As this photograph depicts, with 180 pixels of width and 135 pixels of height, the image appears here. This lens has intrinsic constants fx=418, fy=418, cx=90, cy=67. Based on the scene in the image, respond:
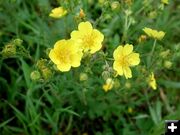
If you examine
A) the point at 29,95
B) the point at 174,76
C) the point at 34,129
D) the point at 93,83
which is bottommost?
the point at 34,129

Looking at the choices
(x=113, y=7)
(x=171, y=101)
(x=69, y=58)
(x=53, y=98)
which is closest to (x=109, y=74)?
(x=69, y=58)

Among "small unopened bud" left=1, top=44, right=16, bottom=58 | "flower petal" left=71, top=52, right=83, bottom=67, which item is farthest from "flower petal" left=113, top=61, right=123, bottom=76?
"small unopened bud" left=1, top=44, right=16, bottom=58

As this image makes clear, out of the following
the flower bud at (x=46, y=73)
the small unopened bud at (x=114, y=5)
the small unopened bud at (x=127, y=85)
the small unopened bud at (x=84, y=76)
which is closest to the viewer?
the flower bud at (x=46, y=73)

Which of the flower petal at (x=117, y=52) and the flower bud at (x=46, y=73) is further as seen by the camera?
the flower petal at (x=117, y=52)

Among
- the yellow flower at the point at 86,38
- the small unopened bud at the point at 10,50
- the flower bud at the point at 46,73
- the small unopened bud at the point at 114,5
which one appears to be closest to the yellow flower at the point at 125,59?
the yellow flower at the point at 86,38

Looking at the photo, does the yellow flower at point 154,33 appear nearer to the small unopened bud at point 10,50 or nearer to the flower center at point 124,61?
the flower center at point 124,61

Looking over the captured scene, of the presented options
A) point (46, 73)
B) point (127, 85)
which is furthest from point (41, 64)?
point (127, 85)

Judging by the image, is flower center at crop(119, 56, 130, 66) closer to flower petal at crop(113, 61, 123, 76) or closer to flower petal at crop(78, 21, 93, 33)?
flower petal at crop(113, 61, 123, 76)

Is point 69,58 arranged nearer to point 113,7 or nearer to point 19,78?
point 113,7
